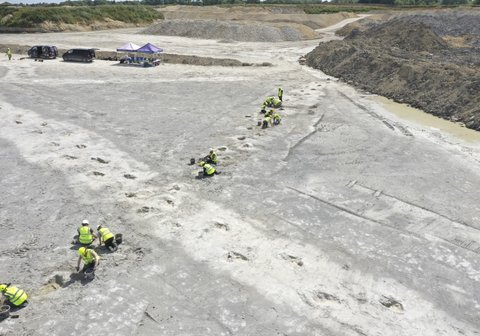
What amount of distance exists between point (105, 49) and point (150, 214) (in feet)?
134

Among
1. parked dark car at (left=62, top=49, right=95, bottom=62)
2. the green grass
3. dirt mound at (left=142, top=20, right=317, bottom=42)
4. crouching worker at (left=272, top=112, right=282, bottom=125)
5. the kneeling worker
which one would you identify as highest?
Result: the green grass

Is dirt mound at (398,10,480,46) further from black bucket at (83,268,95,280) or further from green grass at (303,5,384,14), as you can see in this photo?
black bucket at (83,268,95,280)

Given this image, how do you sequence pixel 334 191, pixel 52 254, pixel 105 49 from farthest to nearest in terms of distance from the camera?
pixel 105 49
pixel 334 191
pixel 52 254

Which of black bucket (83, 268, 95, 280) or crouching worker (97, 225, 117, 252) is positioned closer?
black bucket (83, 268, 95, 280)

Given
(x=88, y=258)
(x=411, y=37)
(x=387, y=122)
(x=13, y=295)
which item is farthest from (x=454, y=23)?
(x=13, y=295)

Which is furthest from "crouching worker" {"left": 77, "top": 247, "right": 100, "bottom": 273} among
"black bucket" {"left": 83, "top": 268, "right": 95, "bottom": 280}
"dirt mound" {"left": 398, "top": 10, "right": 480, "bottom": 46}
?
"dirt mound" {"left": 398, "top": 10, "right": 480, "bottom": 46}

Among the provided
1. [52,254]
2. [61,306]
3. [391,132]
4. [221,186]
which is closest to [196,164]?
[221,186]

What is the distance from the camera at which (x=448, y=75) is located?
27750 mm

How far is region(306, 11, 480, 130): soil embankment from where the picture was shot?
25.5 meters

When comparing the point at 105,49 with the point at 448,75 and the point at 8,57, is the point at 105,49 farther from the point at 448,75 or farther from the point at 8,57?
the point at 448,75

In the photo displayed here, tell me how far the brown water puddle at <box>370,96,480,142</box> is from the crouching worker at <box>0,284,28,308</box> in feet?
68.4

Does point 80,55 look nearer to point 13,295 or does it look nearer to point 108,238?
point 108,238

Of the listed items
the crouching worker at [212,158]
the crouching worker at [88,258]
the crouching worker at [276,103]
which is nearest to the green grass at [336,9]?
the crouching worker at [276,103]

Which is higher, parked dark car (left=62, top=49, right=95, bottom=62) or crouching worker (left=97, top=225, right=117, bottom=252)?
parked dark car (left=62, top=49, right=95, bottom=62)
